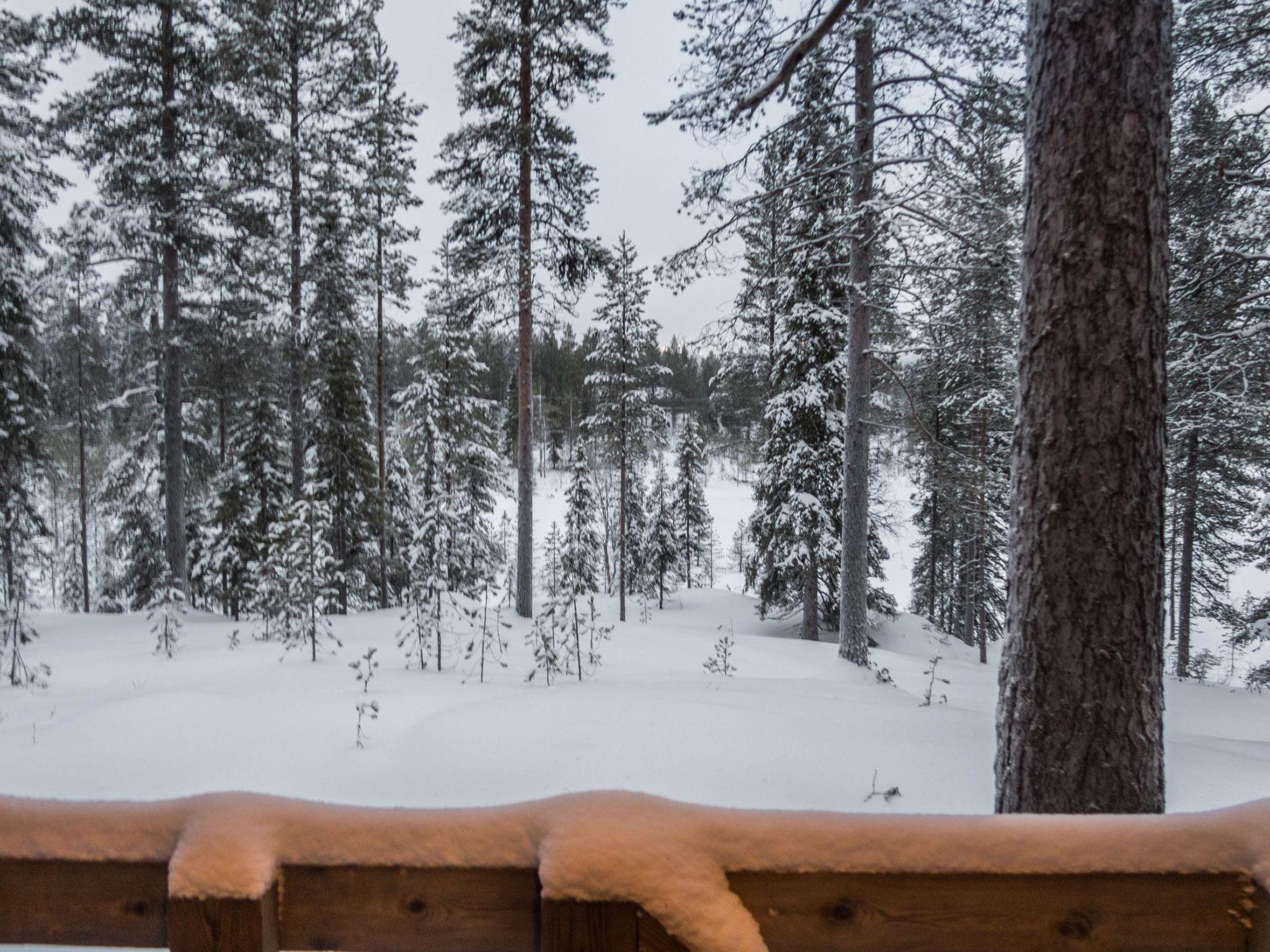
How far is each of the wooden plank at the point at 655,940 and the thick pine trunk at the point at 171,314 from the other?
11951mm

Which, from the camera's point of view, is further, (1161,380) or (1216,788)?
(1216,788)

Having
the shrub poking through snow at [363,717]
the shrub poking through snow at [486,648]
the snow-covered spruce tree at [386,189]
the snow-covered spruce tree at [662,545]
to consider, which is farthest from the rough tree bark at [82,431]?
the shrub poking through snow at [363,717]

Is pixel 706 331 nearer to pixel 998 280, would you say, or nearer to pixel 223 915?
pixel 998 280

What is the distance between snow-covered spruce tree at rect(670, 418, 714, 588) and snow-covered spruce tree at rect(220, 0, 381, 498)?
15.9 metres

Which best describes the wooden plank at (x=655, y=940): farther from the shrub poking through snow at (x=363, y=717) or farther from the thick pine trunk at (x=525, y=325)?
the thick pine trunk at (x=525, y=325)

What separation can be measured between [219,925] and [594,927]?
0.73 metres

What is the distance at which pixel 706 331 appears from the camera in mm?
10055

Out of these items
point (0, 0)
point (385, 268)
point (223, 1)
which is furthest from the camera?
point (385, 268)

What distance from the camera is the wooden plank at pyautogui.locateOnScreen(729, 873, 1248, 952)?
1213 mm

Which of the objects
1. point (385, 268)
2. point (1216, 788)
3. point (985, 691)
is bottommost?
point (985, 691)

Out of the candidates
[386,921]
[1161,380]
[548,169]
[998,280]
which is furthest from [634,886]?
[548,169]

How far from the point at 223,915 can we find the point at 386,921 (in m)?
0.30

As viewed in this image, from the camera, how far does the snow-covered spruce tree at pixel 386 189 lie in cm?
1227

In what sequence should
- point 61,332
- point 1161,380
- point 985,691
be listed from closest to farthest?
1. point 1161,380
2. point 985,691
3. point 61,332
